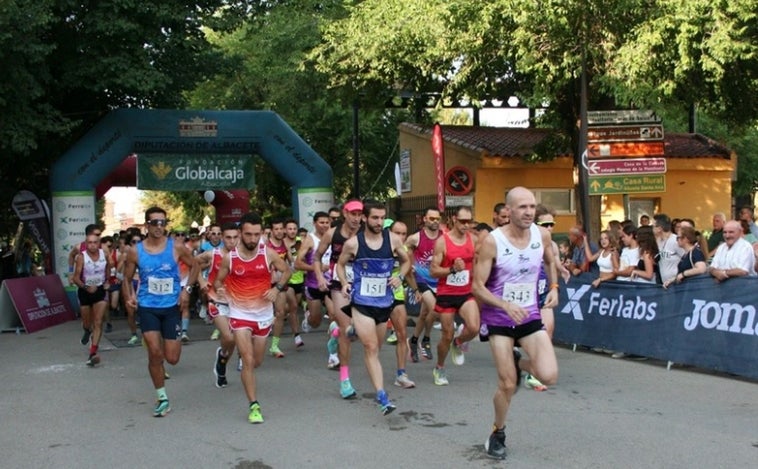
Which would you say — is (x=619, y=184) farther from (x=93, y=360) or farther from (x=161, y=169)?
(x=161, y=169)

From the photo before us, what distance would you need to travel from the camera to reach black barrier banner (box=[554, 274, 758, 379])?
941cm

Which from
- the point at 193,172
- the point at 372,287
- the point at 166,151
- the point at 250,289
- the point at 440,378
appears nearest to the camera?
the point at 250,289

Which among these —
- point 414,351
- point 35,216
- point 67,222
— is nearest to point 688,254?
point 414,351

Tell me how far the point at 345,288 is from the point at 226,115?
39.0ft

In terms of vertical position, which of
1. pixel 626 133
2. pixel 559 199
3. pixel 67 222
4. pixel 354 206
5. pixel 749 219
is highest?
pixel 626 133

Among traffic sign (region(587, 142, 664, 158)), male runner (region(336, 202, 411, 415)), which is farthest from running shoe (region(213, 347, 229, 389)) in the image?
traffic sign (region(587, 142, 664, 158))

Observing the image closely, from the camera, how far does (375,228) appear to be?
27.4 feet

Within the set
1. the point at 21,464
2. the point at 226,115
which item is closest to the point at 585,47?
the point at 226,115

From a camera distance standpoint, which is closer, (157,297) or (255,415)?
(255,415)

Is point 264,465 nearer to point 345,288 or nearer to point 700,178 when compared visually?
point 345,288

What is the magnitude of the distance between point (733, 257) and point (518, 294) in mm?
4597

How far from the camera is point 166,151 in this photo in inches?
752

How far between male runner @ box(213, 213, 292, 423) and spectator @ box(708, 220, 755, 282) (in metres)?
4.87

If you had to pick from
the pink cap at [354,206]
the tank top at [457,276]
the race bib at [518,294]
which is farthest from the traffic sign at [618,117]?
the race bib at [518,294]
